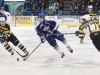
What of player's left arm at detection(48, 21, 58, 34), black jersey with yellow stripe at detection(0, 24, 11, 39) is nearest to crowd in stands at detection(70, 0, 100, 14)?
player's left arm at detection(48, 21, 58, 34)

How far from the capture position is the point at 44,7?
1622 cm

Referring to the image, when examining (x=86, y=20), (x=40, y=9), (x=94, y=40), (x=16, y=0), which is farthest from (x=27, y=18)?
(x=94, y=40)

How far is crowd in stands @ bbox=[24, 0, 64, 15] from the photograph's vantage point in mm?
15547

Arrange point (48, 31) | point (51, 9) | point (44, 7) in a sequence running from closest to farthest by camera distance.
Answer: point (48, 31) → point (51, 9) → point (44, 7)

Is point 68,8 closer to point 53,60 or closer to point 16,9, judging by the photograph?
point 16,9

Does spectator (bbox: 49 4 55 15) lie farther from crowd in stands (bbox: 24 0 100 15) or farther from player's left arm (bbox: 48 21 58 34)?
player's left arm (bbox: 48 21 58 34)

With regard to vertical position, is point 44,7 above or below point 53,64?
below

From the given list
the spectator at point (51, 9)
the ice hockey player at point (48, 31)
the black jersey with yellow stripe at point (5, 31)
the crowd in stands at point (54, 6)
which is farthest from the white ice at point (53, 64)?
the crowd in stands at point (54, 6)

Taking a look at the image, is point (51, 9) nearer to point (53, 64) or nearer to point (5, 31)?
point (5, 31)

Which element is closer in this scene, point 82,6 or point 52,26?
point 52,26

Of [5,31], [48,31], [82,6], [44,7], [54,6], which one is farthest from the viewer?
[44,7]

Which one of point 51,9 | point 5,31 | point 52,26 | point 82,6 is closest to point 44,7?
point 51,9

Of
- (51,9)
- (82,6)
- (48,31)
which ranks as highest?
(48,31)

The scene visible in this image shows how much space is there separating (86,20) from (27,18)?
309 inches
